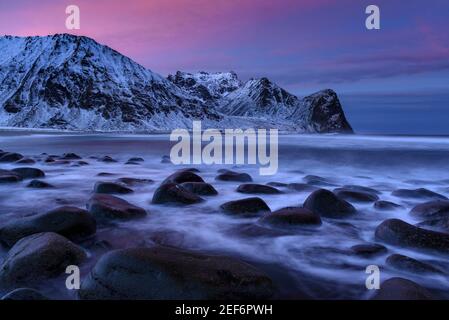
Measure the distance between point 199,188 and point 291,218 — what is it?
2643 mm

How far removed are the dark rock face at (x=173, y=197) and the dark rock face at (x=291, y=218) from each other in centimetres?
162

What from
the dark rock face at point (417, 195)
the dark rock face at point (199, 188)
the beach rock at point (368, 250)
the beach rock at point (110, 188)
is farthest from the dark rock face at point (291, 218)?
the dark rock face at point (417, 195)

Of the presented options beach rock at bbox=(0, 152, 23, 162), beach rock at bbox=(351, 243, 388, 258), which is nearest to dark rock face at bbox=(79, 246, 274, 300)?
beach rock at bbox=(351, 243, 388, 258)

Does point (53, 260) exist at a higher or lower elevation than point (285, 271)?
higher

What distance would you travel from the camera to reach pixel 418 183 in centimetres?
1130

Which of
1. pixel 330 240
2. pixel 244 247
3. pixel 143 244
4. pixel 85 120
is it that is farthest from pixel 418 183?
pixel 85 120

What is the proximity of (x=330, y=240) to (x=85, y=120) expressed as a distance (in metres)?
147

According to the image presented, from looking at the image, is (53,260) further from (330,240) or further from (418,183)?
(418,183)

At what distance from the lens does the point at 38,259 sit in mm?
3650

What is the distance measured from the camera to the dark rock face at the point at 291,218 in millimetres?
5453

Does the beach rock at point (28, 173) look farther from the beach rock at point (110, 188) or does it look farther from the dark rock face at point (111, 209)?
the dark rock face at point (111, 209)

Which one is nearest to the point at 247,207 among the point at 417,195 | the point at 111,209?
the point at 111,209
